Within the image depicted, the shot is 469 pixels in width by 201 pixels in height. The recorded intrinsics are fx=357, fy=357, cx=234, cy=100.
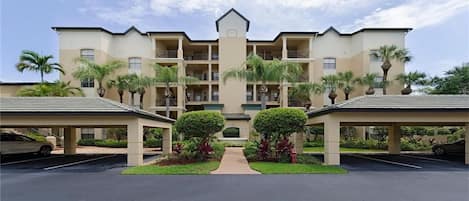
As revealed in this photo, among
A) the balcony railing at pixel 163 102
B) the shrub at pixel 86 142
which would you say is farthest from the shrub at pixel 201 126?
the balcony railing at pixel 163 102

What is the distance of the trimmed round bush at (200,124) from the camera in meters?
16.7

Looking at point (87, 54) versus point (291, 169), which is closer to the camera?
point (291, 169)

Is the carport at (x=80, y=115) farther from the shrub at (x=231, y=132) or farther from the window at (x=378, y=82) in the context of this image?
the window at (x=378, y=82)

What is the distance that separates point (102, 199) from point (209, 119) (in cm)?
834

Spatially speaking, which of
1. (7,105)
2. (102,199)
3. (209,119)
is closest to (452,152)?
(209,119)

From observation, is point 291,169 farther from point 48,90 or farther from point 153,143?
point 48,90

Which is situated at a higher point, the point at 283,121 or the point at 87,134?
the point at 283,121

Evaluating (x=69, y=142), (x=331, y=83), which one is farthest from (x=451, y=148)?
(x=69, y=142)

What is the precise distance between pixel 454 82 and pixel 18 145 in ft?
113

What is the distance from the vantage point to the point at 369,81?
119 feet

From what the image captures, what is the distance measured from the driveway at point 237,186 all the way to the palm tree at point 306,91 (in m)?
22.3

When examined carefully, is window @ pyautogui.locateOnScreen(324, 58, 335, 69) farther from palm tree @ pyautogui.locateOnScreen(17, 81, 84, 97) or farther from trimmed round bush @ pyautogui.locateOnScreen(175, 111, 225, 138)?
palm tree @ pyautogui.locateOnScreen(17, 81, 84, 97)

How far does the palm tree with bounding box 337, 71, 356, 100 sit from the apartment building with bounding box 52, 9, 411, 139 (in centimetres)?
283

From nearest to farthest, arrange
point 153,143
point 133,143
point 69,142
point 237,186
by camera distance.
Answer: point 237,186 → point 133,143 → point 69,142 → point 153,143
